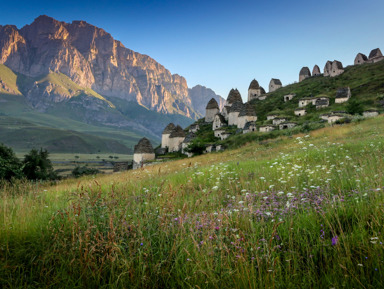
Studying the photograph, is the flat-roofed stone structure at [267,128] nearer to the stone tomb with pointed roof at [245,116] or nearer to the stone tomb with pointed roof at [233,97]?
the stone tomb with pointed roof at [245,116]

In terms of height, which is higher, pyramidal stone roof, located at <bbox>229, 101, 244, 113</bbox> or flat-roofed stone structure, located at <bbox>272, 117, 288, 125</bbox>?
pyramidal stone roof, located at <bbox>229, 101, 244, 113</bbox>

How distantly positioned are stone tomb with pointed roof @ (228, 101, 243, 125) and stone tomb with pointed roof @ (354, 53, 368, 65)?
6776cm

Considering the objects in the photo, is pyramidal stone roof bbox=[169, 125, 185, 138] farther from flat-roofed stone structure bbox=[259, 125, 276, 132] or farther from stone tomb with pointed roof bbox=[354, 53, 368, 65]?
stone tomb with pointed roof bbox=[354, 53, 368, 65]

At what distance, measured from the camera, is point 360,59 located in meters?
93.5

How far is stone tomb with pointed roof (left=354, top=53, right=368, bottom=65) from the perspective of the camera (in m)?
92.6

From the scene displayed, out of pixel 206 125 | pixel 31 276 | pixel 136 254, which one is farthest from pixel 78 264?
pixel 206 125

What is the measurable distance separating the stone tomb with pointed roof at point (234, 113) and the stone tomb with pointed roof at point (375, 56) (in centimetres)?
6550

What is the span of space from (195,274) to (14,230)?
3.21m

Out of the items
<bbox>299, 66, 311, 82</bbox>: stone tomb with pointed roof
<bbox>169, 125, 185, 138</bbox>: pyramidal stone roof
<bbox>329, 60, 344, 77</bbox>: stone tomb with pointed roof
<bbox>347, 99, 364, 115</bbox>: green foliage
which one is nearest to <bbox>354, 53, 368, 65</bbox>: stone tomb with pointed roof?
<bbox>329, 60, 344, 77</bbox>: stone tomb with pointed roof

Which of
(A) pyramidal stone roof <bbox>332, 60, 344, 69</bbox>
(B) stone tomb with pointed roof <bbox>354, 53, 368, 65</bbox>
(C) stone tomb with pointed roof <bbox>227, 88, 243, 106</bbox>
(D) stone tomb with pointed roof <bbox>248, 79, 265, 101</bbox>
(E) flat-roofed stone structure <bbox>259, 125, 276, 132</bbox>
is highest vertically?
(B) stone tomb with pointed roof <bbox>354, 53, 368, 65</bbox>

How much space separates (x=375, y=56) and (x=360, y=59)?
6.40 meters

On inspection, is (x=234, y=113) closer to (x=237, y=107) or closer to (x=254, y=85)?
(x=237, y=107)

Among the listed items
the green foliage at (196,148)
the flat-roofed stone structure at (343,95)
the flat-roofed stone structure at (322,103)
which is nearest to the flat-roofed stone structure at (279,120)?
the flat-roofed stone structure at (322,103)

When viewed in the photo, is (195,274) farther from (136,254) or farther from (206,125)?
(206,125)
